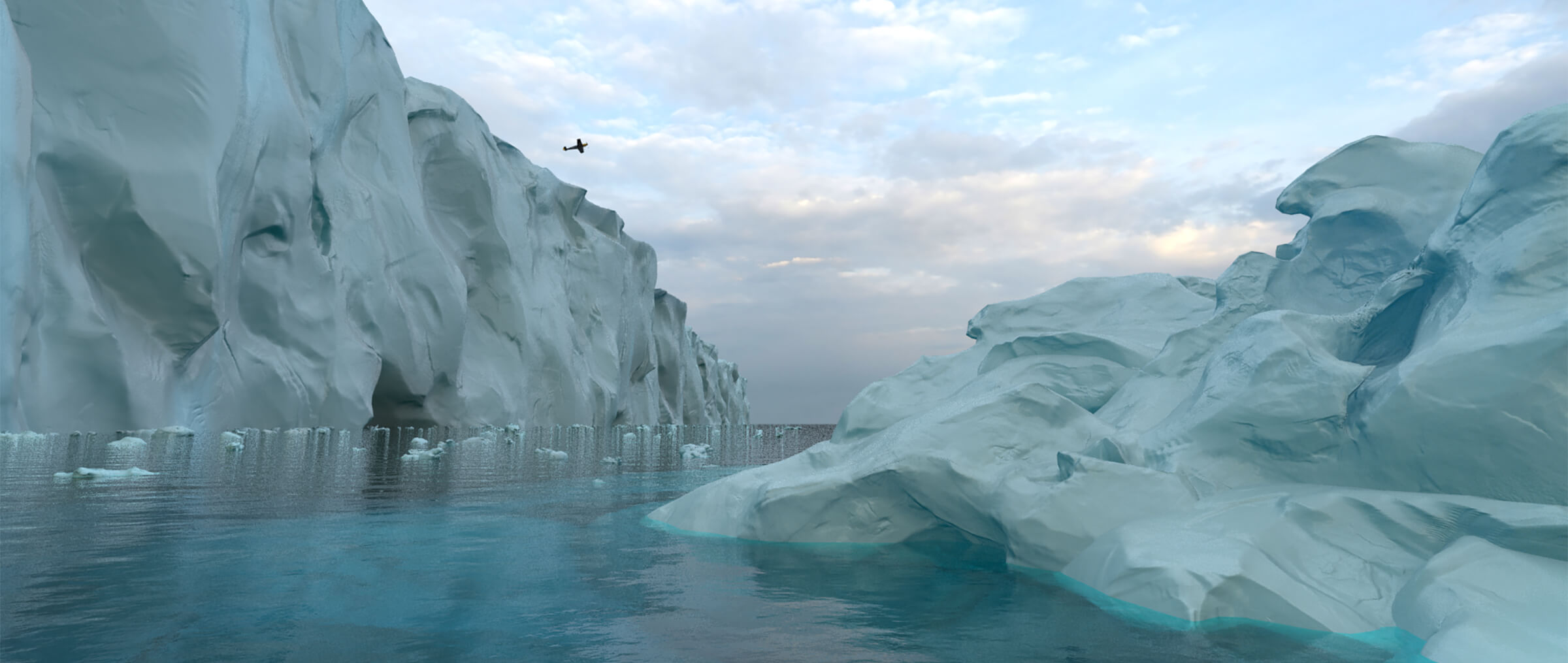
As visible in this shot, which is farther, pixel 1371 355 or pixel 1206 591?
pixel 1371 355

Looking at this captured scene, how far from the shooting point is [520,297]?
34656 millimetres

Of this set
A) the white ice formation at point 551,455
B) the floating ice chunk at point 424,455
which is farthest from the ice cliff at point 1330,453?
the white ice formation at point 551,455

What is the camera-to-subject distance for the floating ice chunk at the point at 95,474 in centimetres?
1105

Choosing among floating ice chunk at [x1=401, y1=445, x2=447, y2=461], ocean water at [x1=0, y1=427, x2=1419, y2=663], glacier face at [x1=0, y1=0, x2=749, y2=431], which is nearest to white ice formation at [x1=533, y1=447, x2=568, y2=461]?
floating ice chunk at [x1=401, y1=445, x2=447, y2=461]

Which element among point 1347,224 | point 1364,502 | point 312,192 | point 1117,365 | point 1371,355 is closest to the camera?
point 1364,502

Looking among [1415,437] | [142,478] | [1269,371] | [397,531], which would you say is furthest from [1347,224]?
[142,478]

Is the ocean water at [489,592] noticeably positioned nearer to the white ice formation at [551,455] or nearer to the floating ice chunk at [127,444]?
the floating ice chunk at [127,444]

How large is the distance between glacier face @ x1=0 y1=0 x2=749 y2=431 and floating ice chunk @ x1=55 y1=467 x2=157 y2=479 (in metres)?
4.99

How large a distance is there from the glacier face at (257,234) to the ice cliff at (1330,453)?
14173 millimetres

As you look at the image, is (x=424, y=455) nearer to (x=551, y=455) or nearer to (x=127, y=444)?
(x=551, y=455)

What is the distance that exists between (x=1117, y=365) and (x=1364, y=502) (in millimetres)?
5754

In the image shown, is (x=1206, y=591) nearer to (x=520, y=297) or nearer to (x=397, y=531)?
(x=397, y=531)

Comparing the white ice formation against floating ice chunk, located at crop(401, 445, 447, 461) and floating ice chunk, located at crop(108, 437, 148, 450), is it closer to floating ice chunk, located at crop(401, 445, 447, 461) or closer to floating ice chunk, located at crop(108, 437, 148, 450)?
floating ice chunk, located at crop(401, 445, 447, 461)

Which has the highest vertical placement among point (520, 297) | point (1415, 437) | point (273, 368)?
point (520, 297)
